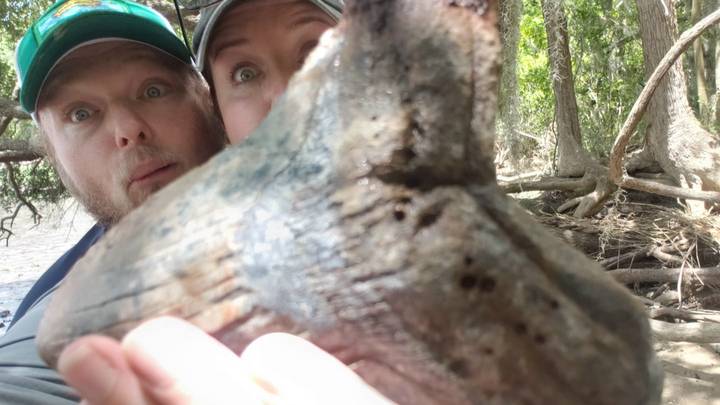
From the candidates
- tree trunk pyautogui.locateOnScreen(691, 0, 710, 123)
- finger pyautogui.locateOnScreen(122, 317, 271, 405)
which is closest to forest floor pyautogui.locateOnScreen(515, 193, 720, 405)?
tree trunk pyautogui.locateOnScreen(691, 0, 710, 123)

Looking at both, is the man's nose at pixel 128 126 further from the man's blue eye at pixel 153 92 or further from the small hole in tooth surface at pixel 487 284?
the small hole in tooth surface at pixel 487 284

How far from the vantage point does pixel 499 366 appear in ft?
1.93

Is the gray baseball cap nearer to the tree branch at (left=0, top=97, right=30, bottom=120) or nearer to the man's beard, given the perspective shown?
the man's beard

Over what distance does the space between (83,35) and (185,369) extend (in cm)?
132

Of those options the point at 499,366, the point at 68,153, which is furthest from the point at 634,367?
→ the point at 68,153

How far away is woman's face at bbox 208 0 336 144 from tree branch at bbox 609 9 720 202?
2.45m

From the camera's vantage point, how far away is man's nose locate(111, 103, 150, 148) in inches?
58.6

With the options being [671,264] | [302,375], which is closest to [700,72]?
[671,264]

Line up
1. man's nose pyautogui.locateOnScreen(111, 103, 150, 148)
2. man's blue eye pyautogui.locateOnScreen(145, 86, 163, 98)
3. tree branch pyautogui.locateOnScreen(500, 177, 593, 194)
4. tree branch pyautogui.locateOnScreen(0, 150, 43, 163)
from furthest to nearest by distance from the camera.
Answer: tree branch pyautogui.locateOnScreen(500, 177, 593, 194) → tree branch pyautogui.locateOnScreen(0, 150, 43, 163) → man's blue eye pyautogui.locateOnScreen(145, 86, 163, 98) → man's nose pyautogui.locateOnScreen(111, 103, 150, 148)

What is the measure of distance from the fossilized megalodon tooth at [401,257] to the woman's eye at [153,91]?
42.1 inches

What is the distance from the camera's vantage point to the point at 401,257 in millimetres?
585

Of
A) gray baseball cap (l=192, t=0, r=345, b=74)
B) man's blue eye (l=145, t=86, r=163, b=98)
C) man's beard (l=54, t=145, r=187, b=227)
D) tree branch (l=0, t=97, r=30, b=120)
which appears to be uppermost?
tree branch (l=0, t=97, r=30, b=120)

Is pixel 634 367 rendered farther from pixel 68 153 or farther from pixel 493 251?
pixel 68 153

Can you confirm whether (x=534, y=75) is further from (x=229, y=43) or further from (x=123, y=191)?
(x=123, y=191)
